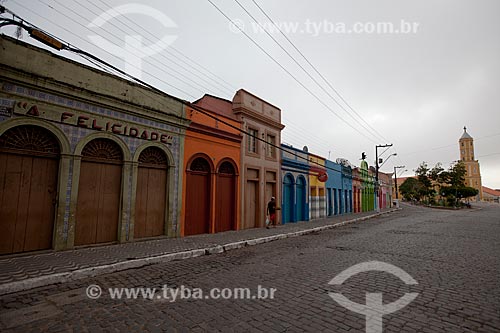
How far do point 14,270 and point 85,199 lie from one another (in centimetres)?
294

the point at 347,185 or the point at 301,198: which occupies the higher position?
the point at 347,185

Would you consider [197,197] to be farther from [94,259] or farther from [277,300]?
[277,300]

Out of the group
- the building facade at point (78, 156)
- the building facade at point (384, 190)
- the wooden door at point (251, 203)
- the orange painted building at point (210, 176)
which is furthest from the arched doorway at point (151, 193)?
the building facade at point (384, 190)

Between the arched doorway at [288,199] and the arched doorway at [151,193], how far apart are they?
9366mm

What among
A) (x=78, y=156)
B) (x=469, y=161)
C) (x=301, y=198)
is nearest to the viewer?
(x=78, y=156)

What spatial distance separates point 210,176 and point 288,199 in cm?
764

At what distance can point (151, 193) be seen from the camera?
10273 mm

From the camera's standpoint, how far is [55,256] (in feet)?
23.3

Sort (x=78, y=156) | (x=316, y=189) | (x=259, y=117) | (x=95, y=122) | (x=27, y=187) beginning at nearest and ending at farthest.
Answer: (x=27, y=187), (x=78, y=156), (x=95, y=122), (x=259, y=117), (x=316, y=189)

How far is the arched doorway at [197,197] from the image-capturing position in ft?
38.1

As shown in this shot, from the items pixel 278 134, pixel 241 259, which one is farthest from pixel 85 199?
pixel 278 134

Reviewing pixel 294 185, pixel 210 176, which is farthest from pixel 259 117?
pixel 294 185

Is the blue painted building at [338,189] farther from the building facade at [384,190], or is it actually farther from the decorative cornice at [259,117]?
the building facade at [384,190]

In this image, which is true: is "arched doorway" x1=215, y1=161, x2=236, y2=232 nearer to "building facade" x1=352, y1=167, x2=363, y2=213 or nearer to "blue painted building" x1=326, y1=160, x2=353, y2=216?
"blue painted building" x1=326, y1=160, x2=353, y2=216
